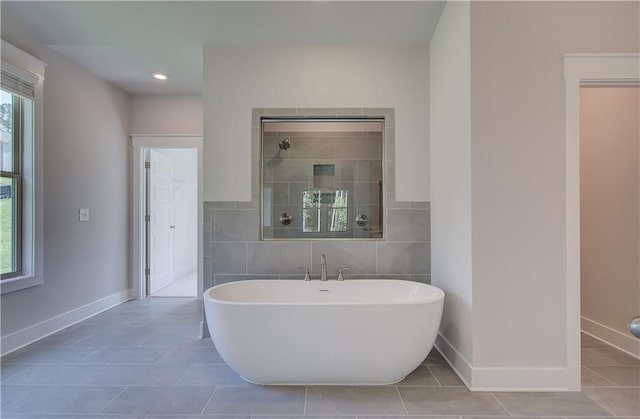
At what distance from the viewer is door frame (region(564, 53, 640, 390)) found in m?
1.88

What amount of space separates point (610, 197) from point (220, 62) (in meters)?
3.34

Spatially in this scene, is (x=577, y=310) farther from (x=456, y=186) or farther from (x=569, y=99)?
(x=569, y=99)

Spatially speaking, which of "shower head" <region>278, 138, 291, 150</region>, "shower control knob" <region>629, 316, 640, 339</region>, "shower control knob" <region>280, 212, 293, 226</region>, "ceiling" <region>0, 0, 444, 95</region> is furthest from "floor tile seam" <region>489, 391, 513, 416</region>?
"ceiling" <region>0, 0, 444, 95</region>

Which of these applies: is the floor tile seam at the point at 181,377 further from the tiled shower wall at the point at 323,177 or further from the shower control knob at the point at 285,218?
the shower control knob at the point at 285,218

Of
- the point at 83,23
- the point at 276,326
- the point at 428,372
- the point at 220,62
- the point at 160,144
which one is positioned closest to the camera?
the point at 276,326

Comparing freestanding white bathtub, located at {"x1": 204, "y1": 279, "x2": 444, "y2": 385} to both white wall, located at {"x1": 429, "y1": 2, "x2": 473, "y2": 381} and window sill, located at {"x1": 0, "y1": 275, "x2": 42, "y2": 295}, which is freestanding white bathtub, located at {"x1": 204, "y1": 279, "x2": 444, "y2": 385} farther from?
window sill, located at {"x1": 0, "y1": 275, "x2": 42, "y2": 295}

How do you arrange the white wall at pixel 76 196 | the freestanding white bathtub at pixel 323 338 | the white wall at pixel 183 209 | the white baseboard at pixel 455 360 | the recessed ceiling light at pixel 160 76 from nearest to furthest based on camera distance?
1. the freestanding white bathtub at pixel 323 338
2. the white baseboard at pixel 455 360
3. the white wall at pixel 76 196
4. the recessed ceiling light at pixel 160 76
5. the white wall at pixel 183 209

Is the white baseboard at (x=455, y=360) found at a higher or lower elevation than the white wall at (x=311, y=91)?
lower

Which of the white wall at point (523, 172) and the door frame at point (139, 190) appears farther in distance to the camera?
the door frame at point (139, 190)

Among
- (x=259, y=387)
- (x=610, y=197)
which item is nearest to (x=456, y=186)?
(x=610, y=197)

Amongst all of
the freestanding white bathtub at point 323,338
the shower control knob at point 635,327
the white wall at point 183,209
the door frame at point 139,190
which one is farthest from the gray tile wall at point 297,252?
the white wall at point 183,209

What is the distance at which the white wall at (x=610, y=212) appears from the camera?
2410mm

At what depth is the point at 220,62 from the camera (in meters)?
2.75

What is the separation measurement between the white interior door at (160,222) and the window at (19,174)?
4.76 ft
